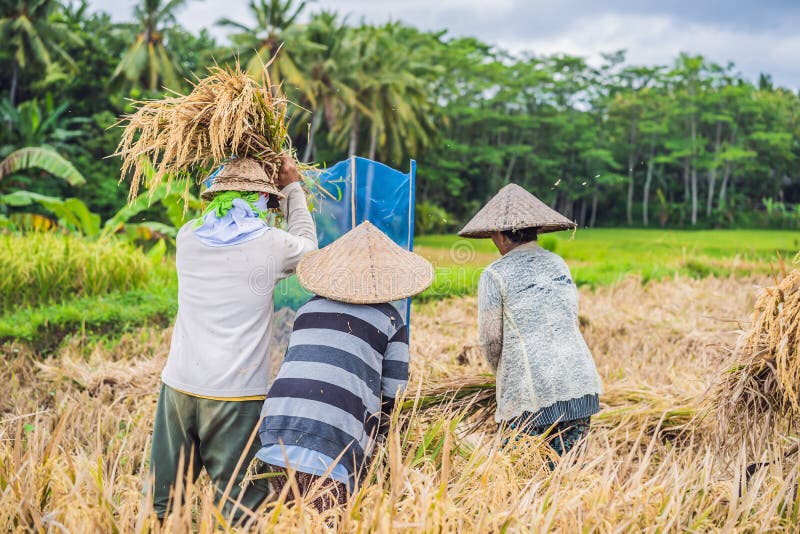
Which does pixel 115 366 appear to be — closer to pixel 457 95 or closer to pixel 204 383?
pixel 204 383

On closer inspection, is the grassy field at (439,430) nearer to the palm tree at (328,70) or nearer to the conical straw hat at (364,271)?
the conical straw hat at (364,271)

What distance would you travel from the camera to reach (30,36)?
2198 cm

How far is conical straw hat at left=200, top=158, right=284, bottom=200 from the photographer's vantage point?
234 cm

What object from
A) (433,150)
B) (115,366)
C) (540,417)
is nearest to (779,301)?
(540,417)

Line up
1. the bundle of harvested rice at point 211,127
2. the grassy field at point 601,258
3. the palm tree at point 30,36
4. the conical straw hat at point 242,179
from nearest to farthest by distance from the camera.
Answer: the conical straw hat at point 242,179
the bundle of harvested rice at point 211,127
the grassy field at point 601,258
the palm tree at point 30,36

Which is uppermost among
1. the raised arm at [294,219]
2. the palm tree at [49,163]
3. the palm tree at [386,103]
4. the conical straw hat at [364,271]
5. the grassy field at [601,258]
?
the palm tree at [386,103]

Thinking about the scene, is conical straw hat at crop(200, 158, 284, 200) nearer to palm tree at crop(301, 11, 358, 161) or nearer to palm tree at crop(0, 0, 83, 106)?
palm tree at crop(301, 11, 358, 161)

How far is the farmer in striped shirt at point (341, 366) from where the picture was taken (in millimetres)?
1949

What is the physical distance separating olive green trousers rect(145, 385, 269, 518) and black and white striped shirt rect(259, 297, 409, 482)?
21 cm

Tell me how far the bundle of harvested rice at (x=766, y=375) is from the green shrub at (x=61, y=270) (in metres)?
6.60

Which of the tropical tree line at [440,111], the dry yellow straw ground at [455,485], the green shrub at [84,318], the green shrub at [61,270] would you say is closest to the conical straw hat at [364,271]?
the dry yellow straw ground at [455,485]

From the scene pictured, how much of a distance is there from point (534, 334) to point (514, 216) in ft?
1.47

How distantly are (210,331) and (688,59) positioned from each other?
3766 centimetres

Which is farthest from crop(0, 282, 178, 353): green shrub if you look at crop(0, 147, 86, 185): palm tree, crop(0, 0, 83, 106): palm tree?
crop(0, 0, 83, 106): palm tree
